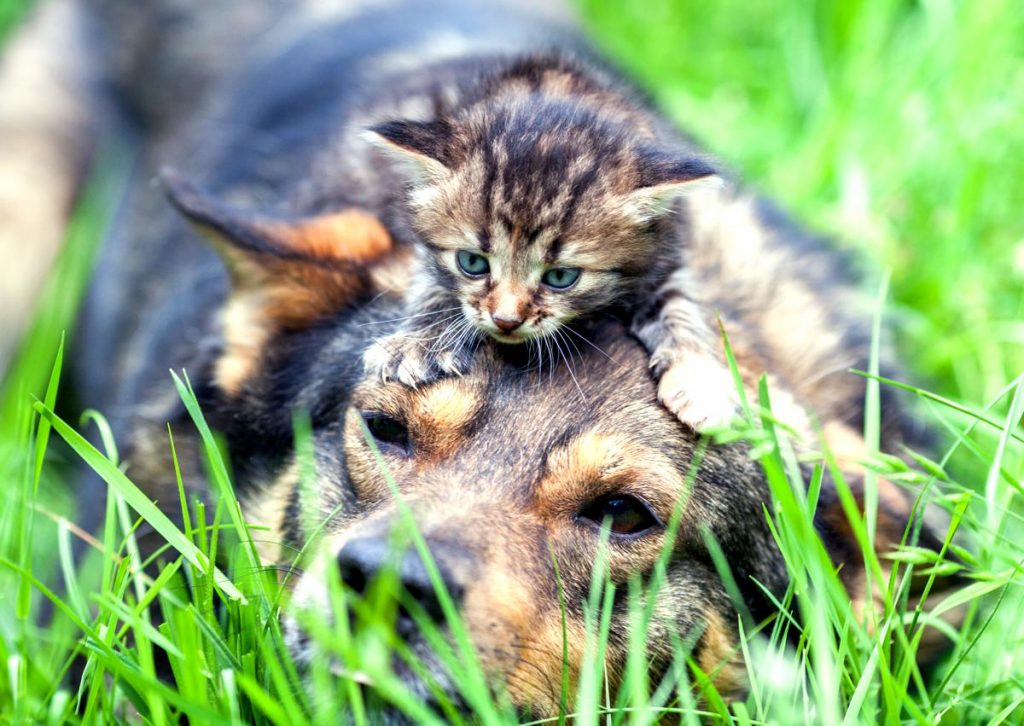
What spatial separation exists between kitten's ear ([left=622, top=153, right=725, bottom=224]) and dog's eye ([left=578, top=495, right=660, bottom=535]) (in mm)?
686

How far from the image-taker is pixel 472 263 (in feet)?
9.79

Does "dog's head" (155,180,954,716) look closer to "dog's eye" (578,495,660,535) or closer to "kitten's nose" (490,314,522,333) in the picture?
"dog's eye" (578,495,660,535)

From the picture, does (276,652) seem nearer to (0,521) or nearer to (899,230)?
(0,521)

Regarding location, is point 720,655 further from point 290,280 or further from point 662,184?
point 290,280

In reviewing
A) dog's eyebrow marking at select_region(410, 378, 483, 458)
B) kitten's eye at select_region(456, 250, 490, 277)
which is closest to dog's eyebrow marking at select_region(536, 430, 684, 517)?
dog's eyebrow marking at select_region(410, 378, 483, 458)

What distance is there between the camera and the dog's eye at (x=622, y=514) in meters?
2.90

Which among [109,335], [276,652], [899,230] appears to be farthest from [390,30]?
[276,652]

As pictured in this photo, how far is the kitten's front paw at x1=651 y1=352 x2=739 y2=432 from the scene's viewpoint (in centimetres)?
288

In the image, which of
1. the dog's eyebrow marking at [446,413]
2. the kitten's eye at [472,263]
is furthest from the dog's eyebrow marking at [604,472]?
the kitten's eye at [472,263]

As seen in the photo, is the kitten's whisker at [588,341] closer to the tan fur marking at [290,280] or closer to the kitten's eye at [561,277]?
the kitten's eye at [561,277]

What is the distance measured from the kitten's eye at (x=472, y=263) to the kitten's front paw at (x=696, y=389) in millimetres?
494

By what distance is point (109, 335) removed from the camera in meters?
5.56

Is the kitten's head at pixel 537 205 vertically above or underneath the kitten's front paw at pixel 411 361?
above

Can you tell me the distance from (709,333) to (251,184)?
8.17ft
